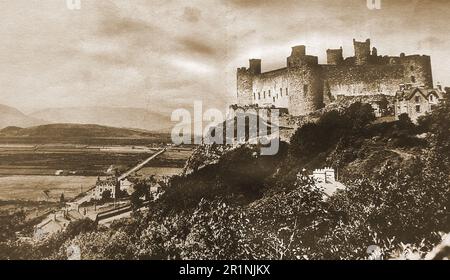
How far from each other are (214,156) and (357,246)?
13.1ft

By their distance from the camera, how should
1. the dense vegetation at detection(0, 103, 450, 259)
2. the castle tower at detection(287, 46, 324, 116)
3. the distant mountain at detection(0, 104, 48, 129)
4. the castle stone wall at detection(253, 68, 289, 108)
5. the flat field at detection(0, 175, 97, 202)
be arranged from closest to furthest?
the dense vegetation at detection(0, 103, 450, 259) < the flat field at detection(0, 175, 97, 202) < the distant mountain at detection(0, 104, 48, 129) < the castle tower at detection(287, 46, 324, 116) < the castle stone wall at detection(253, 68, 289, 108)

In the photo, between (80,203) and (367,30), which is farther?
(367,30)

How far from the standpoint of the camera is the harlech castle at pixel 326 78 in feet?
39.4

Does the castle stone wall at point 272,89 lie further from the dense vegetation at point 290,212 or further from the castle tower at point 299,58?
the dense vegetation at point 290,212

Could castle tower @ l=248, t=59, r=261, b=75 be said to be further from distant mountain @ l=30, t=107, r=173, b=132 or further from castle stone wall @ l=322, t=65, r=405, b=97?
distant mountain @ l=30, t=107, r=173, b=132

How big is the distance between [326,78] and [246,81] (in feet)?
11.2

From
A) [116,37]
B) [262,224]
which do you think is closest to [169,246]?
[262,224]

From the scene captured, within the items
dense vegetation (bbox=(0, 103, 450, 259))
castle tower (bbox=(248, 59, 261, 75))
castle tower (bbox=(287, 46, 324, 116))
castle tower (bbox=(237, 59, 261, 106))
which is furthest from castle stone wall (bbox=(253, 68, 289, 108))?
dense vegetation (bbox=(0, 103, 450, 259))

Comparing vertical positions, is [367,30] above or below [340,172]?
above

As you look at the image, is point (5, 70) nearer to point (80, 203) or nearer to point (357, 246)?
point (80, 203)

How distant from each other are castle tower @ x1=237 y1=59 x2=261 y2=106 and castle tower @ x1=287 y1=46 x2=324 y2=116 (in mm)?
1043

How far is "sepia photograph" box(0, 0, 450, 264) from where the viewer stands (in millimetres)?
9852

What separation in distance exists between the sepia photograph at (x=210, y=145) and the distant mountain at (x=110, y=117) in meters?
0.03

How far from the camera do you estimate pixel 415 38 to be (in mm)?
11203
